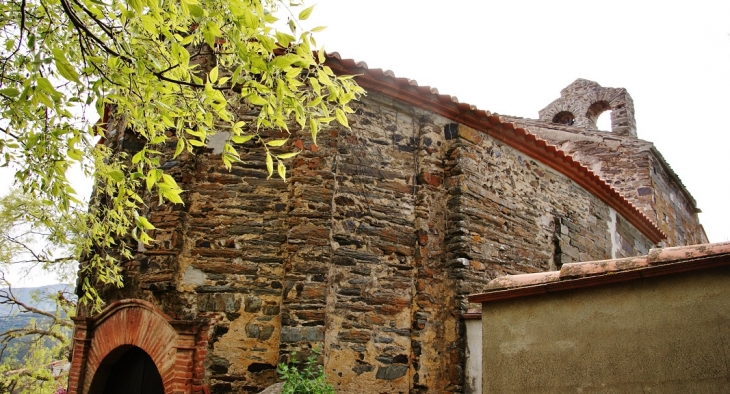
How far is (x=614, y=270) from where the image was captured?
9.89 feet

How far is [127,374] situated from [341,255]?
8.69 ft

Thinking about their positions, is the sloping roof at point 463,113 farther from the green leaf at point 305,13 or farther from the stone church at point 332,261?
the green leaf at point 305,13

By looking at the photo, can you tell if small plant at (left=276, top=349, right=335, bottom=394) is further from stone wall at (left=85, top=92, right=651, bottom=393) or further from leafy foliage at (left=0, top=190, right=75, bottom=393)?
leafy foliage at (left=0, top=190, right=75, bottom=393)

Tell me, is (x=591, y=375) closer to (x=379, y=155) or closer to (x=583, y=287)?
(x=583, y=287)

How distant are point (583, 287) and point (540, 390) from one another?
2.25 ft

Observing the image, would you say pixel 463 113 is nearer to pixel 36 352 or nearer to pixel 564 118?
pixel 564 118

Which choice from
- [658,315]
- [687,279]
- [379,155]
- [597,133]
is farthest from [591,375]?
[597,133]

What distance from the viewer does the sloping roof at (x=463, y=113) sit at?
20.2ft

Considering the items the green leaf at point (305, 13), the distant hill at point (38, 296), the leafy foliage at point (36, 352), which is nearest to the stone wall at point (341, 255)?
the green leaf at point (305, 13)

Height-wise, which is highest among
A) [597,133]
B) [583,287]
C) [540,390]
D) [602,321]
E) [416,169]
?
[597,133]

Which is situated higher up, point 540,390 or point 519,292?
point 519,292

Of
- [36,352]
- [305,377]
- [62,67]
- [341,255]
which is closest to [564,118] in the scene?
[341,255]

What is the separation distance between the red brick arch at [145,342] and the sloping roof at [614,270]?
9.81ft

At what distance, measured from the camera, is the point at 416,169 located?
650 cm
